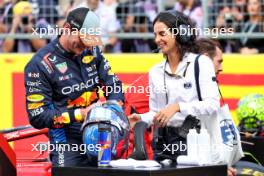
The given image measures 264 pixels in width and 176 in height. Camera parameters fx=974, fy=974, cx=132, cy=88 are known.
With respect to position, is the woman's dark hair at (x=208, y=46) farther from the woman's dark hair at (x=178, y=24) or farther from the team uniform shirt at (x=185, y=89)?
the team uniform shirt at (x=185, y=89)

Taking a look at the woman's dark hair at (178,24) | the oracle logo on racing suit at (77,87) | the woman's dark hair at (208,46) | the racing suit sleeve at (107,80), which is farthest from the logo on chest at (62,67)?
the woman's dark hair at (208,46)

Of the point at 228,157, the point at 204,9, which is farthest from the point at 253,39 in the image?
the point at 228,157

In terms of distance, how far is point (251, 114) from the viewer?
347 inches

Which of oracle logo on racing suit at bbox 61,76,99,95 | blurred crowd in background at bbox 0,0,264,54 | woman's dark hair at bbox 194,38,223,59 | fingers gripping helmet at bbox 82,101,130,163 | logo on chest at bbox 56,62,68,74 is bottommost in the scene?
fingers gripping helmet at bbox 82,101,130,163

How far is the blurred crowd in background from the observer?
12.1 m

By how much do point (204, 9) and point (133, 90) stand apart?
4303mm

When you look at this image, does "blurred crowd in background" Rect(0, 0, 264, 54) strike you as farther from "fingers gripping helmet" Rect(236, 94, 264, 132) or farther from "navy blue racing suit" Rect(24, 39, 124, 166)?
"navy blue racing suit" Rect(24, 39, 124, 166)

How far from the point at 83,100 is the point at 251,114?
83.6 inches

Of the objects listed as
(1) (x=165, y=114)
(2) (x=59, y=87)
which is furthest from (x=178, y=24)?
(2) (x=59, y=87)

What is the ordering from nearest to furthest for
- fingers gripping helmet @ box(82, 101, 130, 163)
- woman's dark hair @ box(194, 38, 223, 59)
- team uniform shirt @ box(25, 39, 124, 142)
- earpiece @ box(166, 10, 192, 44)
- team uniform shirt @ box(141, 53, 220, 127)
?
fingers gripping helmet @ box(82, 101, 130, 163) < team uniform shirt @ box(141, 53, 220, 127) < earpiece @ box(166, 10, 192, 44) < team uniform shirt @ box(25, 39, 124, 142) < woman's dark hair @ box(194, 38, 223, 59)

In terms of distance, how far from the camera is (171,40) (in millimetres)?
6980

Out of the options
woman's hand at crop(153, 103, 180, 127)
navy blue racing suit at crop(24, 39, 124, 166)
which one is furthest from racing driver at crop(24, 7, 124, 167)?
woman's hand at crop(153, 103, 180, 127)

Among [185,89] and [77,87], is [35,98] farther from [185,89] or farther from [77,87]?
[185,89]

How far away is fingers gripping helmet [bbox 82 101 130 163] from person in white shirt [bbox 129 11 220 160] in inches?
11.6
